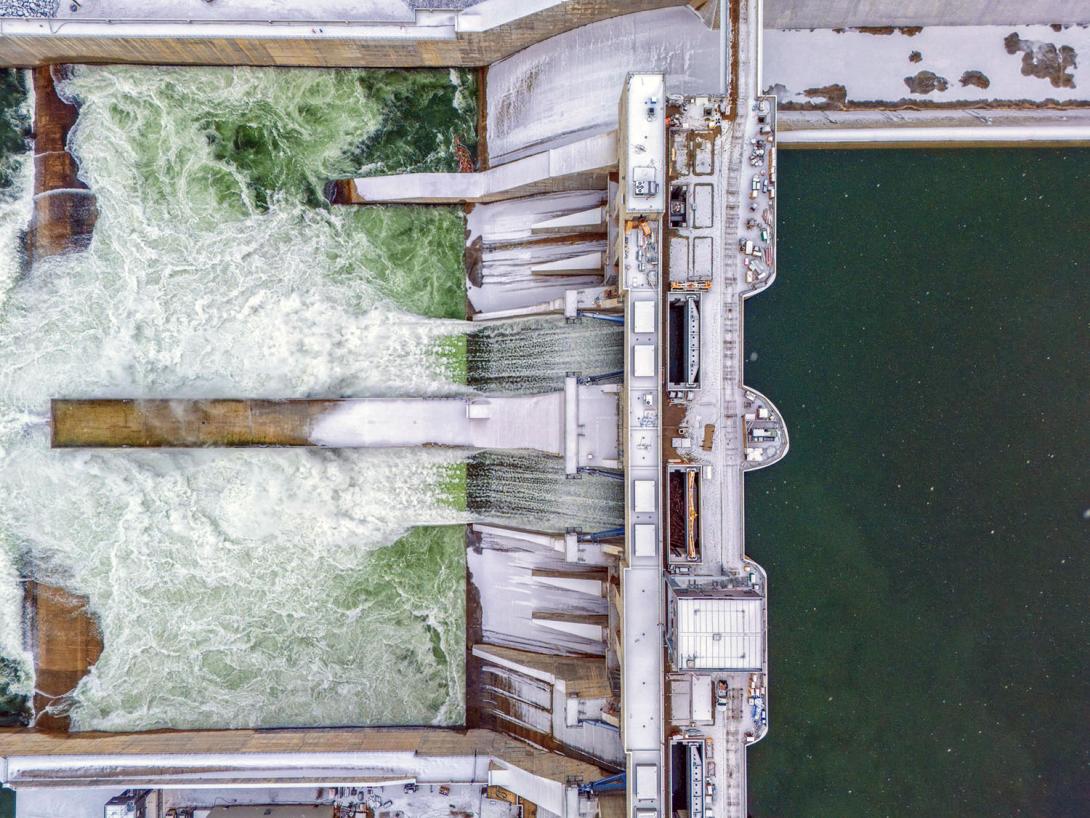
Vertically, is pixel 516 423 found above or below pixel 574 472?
above

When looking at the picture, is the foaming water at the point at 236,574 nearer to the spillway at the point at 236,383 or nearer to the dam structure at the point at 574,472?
the spillway at the point at 236,383

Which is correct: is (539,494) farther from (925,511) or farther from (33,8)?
(33,8)

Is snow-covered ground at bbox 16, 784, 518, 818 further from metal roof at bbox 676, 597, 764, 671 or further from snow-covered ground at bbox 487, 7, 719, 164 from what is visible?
snow-covered ground at bbox 487, 7, 719, 164

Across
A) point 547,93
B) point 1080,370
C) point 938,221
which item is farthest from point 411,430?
point 1080,370

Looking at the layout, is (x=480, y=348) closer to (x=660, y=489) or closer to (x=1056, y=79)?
(x=660, y=489)

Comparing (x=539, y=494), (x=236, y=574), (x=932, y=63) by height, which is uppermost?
(x=932, y=63)

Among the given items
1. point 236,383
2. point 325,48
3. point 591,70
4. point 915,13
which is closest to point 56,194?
point 236,383
